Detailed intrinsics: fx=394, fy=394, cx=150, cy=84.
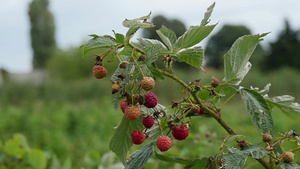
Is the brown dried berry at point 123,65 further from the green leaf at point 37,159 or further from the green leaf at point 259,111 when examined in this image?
the green leaf at point 37,159

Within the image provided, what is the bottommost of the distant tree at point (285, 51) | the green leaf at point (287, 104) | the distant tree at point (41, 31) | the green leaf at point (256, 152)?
the distant tree at point (285, 51)

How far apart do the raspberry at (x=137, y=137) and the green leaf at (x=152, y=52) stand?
0.64 ft

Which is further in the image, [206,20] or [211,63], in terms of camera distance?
[211,63]

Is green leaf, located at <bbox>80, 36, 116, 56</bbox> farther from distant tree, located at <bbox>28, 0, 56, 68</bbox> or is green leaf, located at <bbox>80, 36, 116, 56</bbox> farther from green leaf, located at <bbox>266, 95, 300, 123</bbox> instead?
distant tree, located at <bbox>28, 0, 56, 68</bbox>

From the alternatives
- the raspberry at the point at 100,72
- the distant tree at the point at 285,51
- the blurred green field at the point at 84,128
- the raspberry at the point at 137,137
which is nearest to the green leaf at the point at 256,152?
the blurred green field at the point at 84,128

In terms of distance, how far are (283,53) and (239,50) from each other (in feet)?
104

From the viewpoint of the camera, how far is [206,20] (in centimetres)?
89

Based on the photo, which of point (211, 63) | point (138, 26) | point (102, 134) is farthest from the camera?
point (211, 63)

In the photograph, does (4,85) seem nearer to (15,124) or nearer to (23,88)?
(23,88)

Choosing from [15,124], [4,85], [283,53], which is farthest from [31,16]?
[15,124]

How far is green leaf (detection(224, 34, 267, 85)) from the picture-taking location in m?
0.92

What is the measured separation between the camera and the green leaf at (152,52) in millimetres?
797

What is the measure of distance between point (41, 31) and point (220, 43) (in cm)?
1785

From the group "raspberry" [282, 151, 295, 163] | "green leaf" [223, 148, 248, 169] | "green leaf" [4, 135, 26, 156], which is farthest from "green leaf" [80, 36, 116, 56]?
"green leaf" [4, 135, 26, 156]
